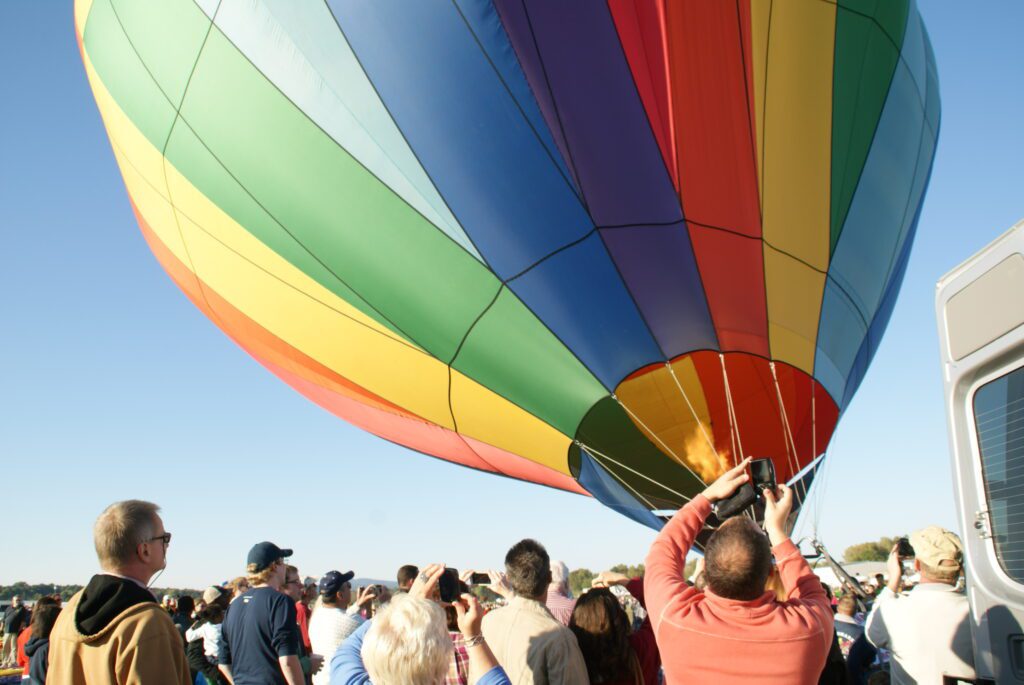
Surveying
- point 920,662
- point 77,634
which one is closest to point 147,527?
point 77,634

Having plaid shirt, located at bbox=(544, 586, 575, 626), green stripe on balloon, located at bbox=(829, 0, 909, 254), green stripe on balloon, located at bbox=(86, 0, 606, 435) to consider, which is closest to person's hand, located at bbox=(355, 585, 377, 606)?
plaid shirt, located at bbox=(544, 586, 575, 626)

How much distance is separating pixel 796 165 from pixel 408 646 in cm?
471

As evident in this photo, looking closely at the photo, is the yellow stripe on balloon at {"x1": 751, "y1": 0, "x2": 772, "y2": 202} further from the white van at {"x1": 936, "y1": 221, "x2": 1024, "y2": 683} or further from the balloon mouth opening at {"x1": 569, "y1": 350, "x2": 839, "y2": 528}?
the white van at {"x1": 936, "y1": 221, "x2": 1024, "y2": 683}

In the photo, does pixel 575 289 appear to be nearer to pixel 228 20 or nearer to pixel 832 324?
pixel 832 324

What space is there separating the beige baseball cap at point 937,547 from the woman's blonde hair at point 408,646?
167 cm

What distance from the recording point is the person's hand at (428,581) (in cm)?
235

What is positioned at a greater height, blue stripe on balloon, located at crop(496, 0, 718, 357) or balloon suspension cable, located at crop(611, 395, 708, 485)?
blue stripe on balloon, located at crop(496, 0, 718, 357)

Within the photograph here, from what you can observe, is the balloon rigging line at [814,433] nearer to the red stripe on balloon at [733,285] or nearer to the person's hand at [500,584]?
the red stripe on balloon at [733,285]

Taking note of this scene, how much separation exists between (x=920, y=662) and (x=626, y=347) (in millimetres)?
3417

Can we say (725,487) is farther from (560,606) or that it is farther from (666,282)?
(666,282)

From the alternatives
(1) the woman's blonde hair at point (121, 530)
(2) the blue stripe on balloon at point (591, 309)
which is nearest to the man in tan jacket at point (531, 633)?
(1) the woman's blonde hair at point (121, 530)

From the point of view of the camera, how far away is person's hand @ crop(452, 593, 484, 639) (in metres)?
2.29

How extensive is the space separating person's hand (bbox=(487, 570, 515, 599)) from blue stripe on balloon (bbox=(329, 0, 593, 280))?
2.87 m

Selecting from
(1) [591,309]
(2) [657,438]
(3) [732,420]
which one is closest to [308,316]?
(1) [591,309]
